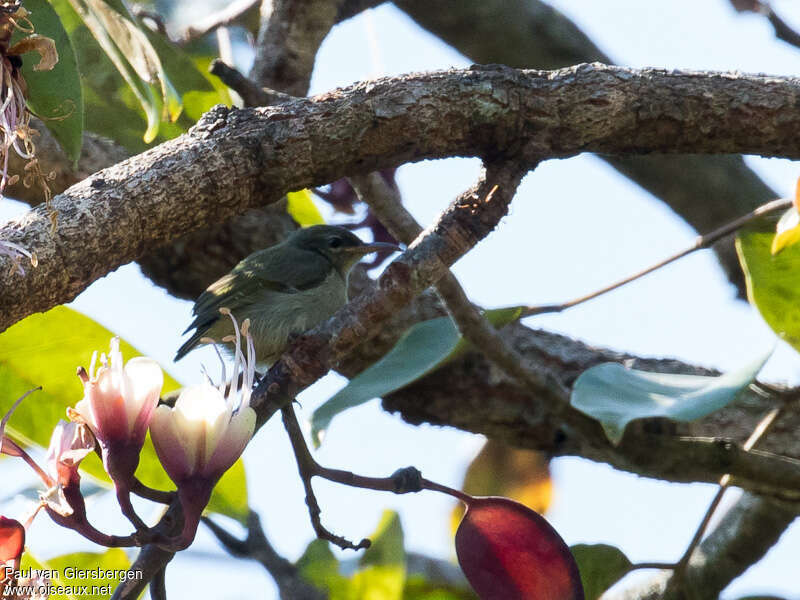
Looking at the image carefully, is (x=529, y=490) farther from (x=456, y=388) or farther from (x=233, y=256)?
(x=233, y=256)

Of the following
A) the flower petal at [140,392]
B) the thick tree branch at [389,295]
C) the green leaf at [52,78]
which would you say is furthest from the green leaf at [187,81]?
the flower petal at [140,392]

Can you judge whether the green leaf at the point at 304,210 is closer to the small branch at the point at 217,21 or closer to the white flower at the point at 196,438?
the small branch at the point at 217,21

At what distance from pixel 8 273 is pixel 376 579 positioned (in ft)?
4.28

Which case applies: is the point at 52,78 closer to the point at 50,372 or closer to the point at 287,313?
the point at 50,372

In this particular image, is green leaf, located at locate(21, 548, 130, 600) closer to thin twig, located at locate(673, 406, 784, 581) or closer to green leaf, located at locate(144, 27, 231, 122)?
thin twig, located at locate(673, 406, 784, 581)

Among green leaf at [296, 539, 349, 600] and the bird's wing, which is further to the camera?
the bird's wing

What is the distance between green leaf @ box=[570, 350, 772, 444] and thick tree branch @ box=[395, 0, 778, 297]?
1.97 m

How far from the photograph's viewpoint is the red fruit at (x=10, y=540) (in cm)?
108

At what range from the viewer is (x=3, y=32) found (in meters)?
1.22

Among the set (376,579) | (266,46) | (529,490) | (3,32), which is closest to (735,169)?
(529,490)

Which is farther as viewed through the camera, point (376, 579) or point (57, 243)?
point (376, 579)

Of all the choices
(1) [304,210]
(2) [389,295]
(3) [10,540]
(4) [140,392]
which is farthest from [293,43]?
(3) [10,540]

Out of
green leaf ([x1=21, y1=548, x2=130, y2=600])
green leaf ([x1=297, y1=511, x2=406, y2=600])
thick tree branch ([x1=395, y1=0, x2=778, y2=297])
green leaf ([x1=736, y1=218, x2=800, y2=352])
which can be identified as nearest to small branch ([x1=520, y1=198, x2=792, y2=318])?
green leaf ([x1=736, y1=218, x2=800, y2=352])

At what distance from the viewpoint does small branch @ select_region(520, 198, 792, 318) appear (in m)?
2.23
